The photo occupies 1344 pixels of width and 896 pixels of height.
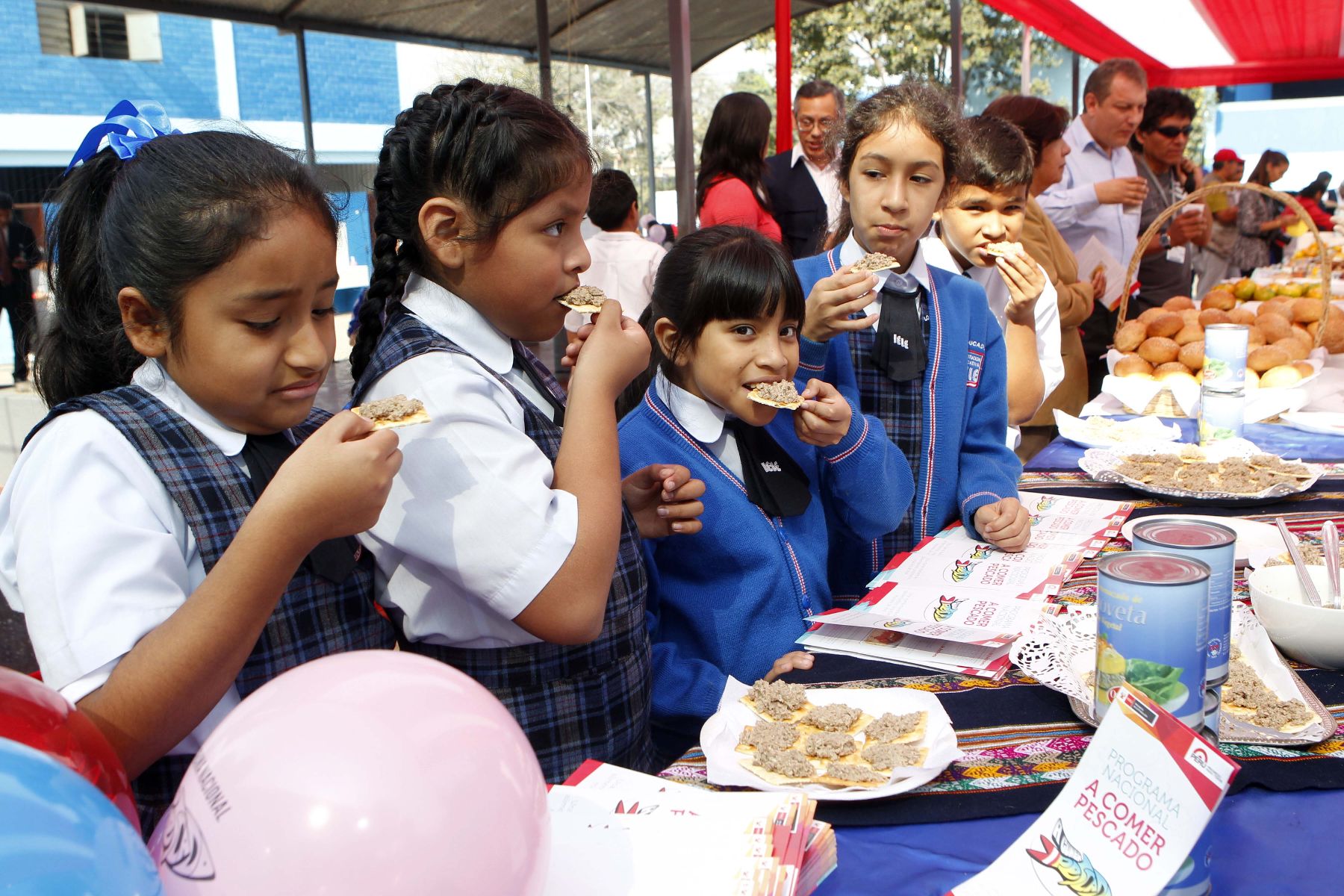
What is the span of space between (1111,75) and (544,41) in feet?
12.5

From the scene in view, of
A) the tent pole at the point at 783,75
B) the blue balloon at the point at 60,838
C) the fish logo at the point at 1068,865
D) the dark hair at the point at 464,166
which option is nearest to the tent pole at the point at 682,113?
the tent pole at the point at 783,75

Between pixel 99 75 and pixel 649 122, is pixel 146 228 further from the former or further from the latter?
pixel 649 122

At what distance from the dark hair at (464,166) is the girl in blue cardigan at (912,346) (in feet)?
2.93

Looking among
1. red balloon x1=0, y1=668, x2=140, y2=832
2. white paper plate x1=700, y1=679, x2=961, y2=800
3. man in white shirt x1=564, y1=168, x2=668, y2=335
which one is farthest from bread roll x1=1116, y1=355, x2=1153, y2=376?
red balloon x1=0, y1=668, x2=140, y2=832

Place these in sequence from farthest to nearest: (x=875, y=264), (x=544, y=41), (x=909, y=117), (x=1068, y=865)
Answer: (x=544, y=41) → (x=909, y=117) → (x=875, y=264) → (x=1068, y=865)

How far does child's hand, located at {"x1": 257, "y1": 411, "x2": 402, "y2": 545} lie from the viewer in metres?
1.07

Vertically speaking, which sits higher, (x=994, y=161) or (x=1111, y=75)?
(x=1111, y=75)

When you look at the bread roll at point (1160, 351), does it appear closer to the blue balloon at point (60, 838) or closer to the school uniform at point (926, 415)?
the school uniform at point (926, 415)

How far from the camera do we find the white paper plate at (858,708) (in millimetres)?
1138

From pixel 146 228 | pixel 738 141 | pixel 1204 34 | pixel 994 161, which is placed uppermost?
pixel 1204 34

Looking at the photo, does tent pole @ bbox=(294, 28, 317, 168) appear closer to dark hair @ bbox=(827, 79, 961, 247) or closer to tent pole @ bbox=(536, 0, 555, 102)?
tent pole @ bbox=(536, 0, 555, 102)

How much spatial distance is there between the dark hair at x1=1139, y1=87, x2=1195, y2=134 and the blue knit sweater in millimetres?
5149

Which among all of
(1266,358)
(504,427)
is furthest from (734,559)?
(1266,358)

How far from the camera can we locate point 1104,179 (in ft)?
17.8
